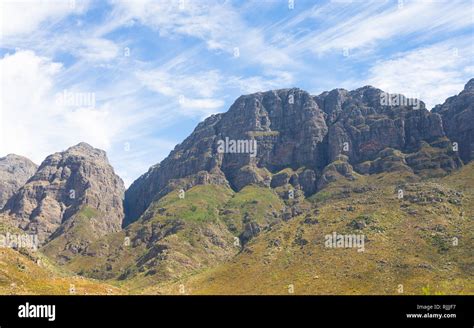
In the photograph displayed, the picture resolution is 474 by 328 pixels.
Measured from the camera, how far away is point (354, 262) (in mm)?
182000

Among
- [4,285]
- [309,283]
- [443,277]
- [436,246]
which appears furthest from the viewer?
[436,246]

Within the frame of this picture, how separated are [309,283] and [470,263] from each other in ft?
205

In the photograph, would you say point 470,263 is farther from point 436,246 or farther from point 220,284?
point 220,284

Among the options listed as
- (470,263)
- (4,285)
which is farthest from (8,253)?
(470,263)
